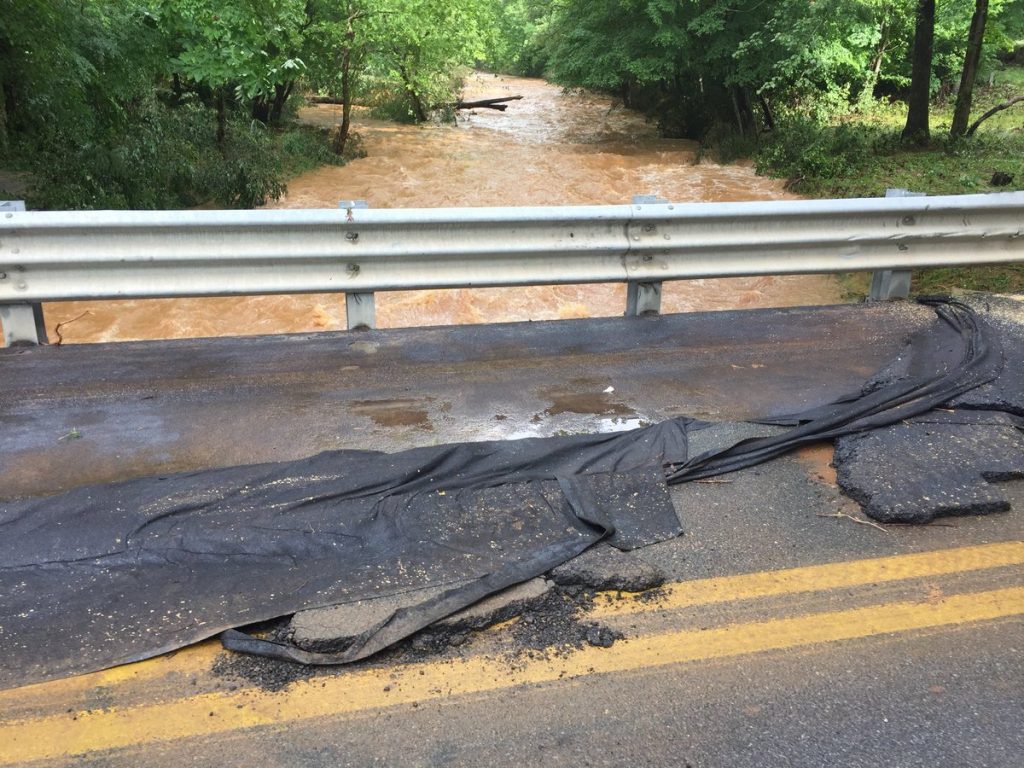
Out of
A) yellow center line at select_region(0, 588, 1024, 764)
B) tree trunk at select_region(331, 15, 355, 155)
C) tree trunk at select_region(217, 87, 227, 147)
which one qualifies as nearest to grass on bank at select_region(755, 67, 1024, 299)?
yellow center line at select_region(0, 588, 1024, 764)

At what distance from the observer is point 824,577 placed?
298 cm

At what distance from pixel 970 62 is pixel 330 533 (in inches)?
621

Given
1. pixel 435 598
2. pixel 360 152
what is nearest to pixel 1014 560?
pixel 435 598

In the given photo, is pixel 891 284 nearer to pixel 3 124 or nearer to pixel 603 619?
pixel 603 619

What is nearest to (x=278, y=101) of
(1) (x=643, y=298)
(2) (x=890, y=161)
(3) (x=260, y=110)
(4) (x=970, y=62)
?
(3) (x=260, y=110)

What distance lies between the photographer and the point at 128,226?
4535 millimetres

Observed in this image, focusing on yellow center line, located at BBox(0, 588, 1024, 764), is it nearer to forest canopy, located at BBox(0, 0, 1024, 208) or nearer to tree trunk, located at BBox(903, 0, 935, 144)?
forest canopy, located at BBox(0, 0, 1024, 208)

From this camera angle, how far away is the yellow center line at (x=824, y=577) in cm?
284

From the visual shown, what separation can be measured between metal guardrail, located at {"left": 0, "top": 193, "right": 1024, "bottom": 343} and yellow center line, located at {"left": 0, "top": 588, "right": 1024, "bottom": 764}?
9.13 ft

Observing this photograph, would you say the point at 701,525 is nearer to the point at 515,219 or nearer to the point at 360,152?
the point at 515,219

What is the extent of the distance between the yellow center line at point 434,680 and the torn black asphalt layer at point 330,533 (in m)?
0.16

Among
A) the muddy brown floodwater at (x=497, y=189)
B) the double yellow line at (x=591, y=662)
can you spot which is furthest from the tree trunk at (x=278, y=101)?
the double yellow line at (x=591, y=662)

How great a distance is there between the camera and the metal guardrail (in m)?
4.57

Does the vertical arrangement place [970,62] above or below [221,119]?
above
